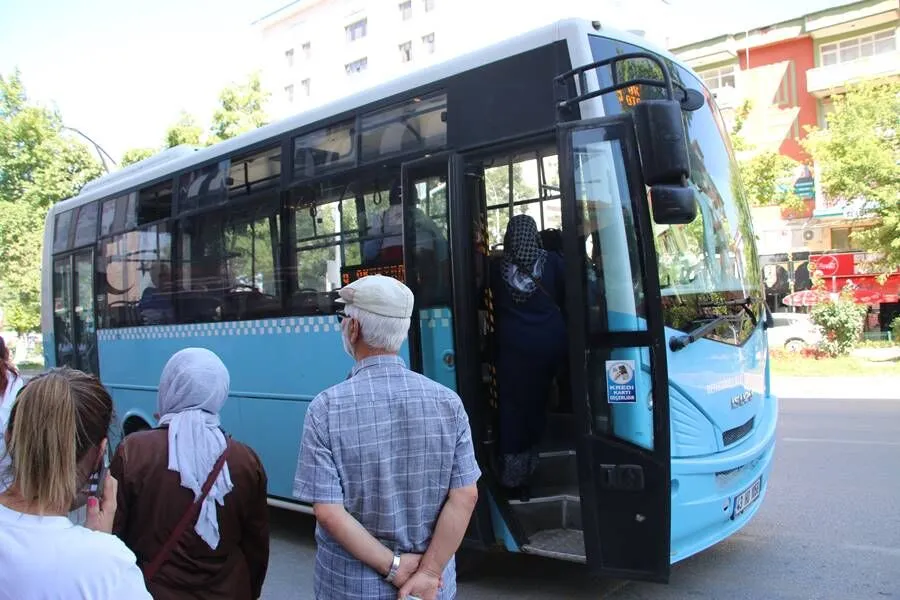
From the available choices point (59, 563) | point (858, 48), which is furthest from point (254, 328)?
point (858, 48)

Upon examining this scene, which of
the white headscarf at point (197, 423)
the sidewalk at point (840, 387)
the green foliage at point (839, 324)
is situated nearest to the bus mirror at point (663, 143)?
the white headscarf at point (197, 423)

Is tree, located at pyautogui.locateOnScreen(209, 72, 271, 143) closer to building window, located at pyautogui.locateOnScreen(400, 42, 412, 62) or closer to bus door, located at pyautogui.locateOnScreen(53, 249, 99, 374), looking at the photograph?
bus door, located at pyautogui.locateOnScreen(53, 249, 99, 374)

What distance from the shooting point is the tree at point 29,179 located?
2734 cm

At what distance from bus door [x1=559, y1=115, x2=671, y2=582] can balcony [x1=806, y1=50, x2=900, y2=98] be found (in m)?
29.6

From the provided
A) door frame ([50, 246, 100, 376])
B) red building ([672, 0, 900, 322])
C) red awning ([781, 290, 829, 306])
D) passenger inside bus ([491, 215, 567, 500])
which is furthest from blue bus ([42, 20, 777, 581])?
red building ([672, 0, 900, 322])

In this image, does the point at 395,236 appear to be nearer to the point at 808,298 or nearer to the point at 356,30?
the point at 808,298

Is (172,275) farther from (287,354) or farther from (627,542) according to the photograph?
(627,542)

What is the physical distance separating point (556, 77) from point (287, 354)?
311 cm

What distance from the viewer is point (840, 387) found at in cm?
1588

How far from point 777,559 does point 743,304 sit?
74.4 inches

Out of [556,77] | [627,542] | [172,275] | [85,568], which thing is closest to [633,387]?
[627,542]

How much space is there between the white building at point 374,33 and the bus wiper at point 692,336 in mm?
34433

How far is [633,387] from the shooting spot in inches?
160

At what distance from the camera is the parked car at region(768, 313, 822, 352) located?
2128cm
